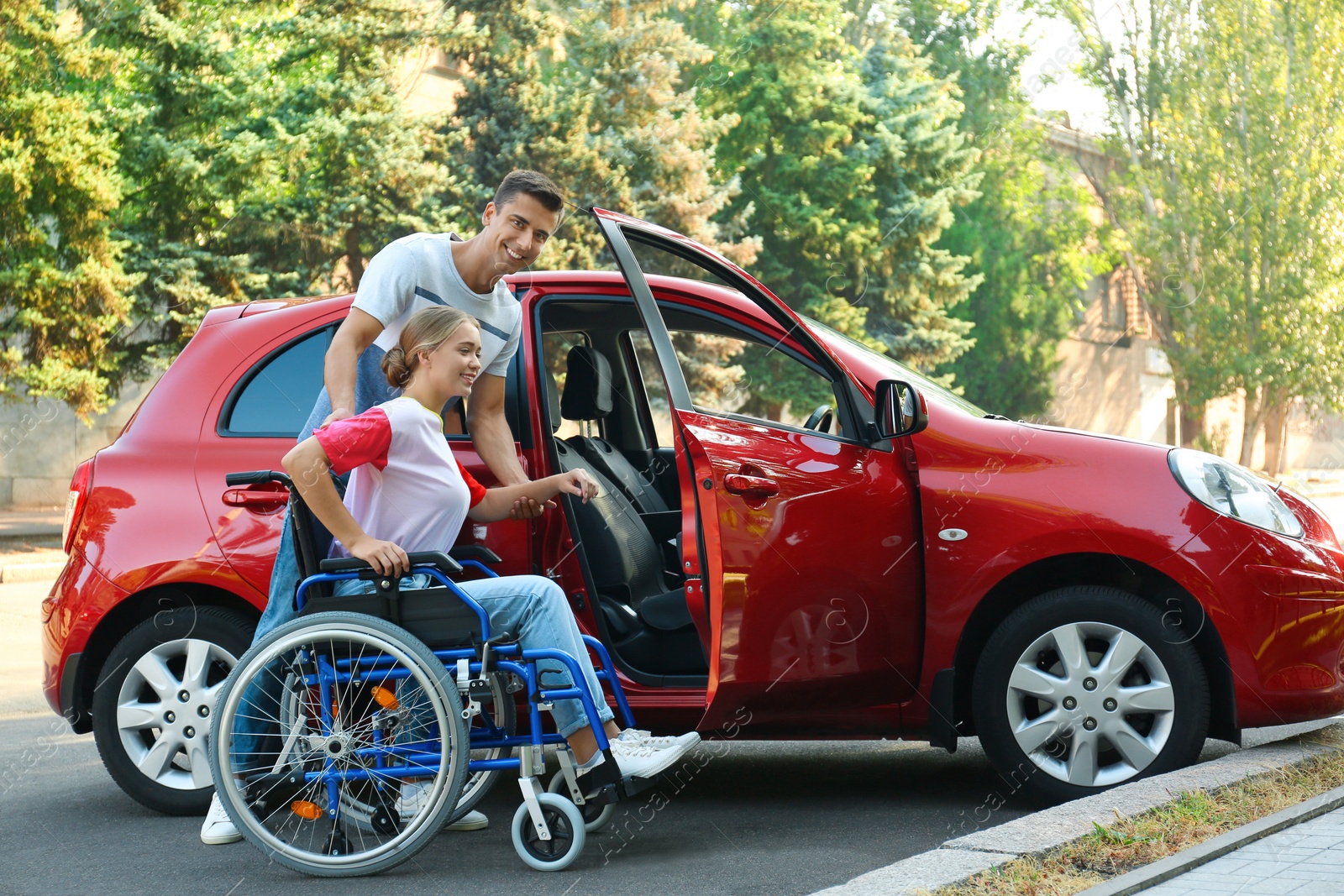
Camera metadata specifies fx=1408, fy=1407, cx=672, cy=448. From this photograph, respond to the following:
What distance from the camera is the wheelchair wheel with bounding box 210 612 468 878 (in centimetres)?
388

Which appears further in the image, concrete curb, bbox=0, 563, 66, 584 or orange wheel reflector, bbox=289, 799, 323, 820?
concrete curb, bbox=0, 563, 66, 584

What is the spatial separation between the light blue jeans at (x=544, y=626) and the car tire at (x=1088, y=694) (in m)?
1.37

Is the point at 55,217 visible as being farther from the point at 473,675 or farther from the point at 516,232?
the point at 473,675

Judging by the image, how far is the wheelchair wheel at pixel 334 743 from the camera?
388cm

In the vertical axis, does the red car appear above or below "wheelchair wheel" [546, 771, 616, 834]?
above

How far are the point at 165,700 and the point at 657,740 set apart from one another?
1758mm

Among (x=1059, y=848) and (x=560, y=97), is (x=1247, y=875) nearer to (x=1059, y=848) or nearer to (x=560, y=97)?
(x=1059, y=848)

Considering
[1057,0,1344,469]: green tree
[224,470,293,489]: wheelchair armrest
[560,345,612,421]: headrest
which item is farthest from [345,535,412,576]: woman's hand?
[1057,0,1344,469]: green tree

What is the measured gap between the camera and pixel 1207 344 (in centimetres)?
2992

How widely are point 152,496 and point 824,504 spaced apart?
2313mm

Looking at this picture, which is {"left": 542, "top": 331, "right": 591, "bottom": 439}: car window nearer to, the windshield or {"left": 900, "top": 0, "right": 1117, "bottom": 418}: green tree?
the windshield

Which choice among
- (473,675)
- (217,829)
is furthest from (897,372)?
(217,829)

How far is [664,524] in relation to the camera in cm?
559

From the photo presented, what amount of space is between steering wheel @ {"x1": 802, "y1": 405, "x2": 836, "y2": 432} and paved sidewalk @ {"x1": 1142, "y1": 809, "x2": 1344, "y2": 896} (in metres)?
1.97
